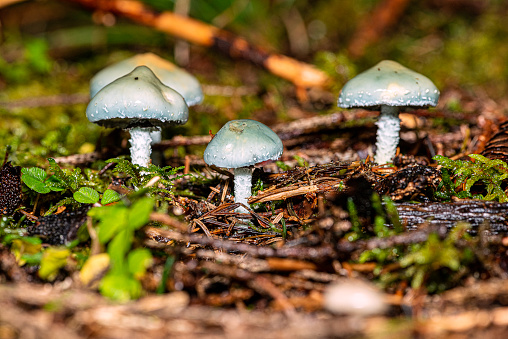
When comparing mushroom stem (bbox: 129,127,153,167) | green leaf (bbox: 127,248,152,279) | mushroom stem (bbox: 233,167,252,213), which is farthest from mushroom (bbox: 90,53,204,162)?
green leaf (bbox: 127,248,152,279)

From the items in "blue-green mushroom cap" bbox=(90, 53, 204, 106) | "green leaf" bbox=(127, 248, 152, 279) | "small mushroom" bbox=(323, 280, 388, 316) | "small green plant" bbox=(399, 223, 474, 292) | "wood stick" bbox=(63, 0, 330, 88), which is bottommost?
"small mushroom" bbox=(323, 280, 388, 316)

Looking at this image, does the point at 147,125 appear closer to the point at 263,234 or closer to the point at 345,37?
the point at 263,234

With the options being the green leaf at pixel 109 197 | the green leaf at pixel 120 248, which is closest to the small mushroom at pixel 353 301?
the green leaf at pixel 120 248

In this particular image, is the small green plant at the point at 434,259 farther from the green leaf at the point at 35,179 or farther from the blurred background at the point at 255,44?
the blurred background at the point at 255,44

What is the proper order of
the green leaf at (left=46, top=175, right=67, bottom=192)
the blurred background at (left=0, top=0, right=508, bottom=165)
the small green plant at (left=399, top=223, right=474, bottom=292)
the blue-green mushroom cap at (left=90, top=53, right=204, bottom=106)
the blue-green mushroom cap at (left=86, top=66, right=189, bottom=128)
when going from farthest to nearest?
1. the blurred background at (left=0, top=0, right=508, bottom=165)
2. the blue-green mushroom cap at (left=90, top=53, right=204, bottom=106)
3. the green leaf at (left=46, top=175, right=67, bottom=192)
4. the blue-green mushroom cap at (left=86, top=66, right=189, bottom=128)
5. the small green plant at (left=399, top=223, right=474, bottom=292)

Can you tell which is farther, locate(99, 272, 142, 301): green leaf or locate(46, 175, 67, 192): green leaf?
locate(46, 175, 67, 192): green leaf

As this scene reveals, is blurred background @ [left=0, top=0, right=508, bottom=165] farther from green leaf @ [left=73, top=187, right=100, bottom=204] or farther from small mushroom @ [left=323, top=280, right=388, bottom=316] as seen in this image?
small mushroom @ [left=323, top=280, right=388, bottom=316]

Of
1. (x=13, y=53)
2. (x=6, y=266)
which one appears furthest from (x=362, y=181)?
(x=13, y=53)

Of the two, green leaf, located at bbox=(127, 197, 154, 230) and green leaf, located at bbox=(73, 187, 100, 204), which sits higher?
green leaf, located at bbox=(73, 187, 100, 204)
